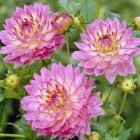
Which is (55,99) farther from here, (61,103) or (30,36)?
(30,36)

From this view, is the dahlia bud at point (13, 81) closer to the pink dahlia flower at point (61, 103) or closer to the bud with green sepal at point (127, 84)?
the pink dahlia flower at point (61, 103)

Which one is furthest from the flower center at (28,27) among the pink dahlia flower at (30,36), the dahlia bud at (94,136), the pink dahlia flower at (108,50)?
the dahlia bud at (94,136)

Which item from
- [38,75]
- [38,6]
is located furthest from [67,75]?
[38,6]

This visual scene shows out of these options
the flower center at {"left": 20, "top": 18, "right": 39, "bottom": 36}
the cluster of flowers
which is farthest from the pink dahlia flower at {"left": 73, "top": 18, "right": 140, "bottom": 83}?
the flower center at {"left": 20, "top": 18, "right": 39, "bottom": 36}

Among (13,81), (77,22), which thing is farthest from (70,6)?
(13,81)

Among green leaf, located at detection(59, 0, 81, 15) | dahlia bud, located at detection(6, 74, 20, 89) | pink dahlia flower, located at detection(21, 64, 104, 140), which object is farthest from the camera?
green leaf, located at detection(59, 0, 81, 15)

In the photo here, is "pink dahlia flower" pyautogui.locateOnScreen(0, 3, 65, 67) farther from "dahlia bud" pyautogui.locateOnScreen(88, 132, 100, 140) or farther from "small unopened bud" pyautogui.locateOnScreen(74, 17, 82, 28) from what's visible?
"dahlia bud" pyautogui.locateOnScreen(88, 132, 100, 140)

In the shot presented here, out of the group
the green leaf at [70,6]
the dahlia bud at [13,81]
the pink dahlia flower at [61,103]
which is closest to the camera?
the pink dahlia flower at [61,103]
